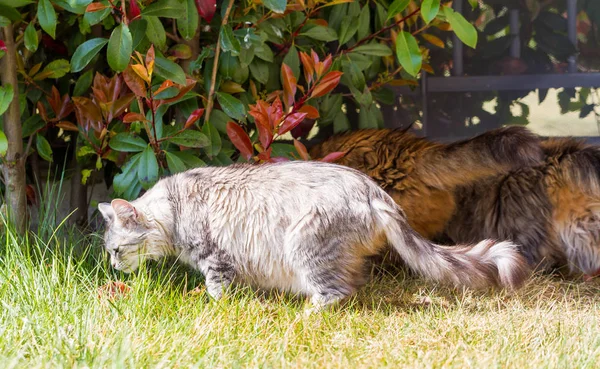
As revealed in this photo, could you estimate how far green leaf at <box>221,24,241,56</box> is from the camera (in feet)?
11.3

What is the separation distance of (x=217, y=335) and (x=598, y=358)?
1.31 meters

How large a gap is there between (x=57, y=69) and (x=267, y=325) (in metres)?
1.76

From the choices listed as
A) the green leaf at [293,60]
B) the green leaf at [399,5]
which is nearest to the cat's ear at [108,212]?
the green leaf at [293,60]

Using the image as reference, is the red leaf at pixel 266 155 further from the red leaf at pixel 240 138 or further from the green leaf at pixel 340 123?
the green leaf at pixel 340 123

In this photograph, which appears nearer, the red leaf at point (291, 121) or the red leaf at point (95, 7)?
the red leaf at point (95, 7)

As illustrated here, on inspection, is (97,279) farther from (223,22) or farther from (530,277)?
(530,277)

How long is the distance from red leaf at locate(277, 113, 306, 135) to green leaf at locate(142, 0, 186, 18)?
0.64 m

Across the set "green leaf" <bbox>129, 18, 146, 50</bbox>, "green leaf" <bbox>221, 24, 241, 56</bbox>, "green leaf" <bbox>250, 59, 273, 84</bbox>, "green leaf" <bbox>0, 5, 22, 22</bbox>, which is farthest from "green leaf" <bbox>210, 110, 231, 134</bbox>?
"green leaf" <bbox>0, 5, 22, 22</bbox>

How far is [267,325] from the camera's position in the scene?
120 inches

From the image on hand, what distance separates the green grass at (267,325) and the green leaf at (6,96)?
574 millimetres

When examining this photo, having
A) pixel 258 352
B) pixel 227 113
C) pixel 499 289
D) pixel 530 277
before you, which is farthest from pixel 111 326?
pixel 530 277

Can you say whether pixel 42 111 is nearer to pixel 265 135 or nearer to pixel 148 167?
pixel 148 167

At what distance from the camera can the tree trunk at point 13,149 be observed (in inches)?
145

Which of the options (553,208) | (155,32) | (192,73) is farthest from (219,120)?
A: (553,208)
